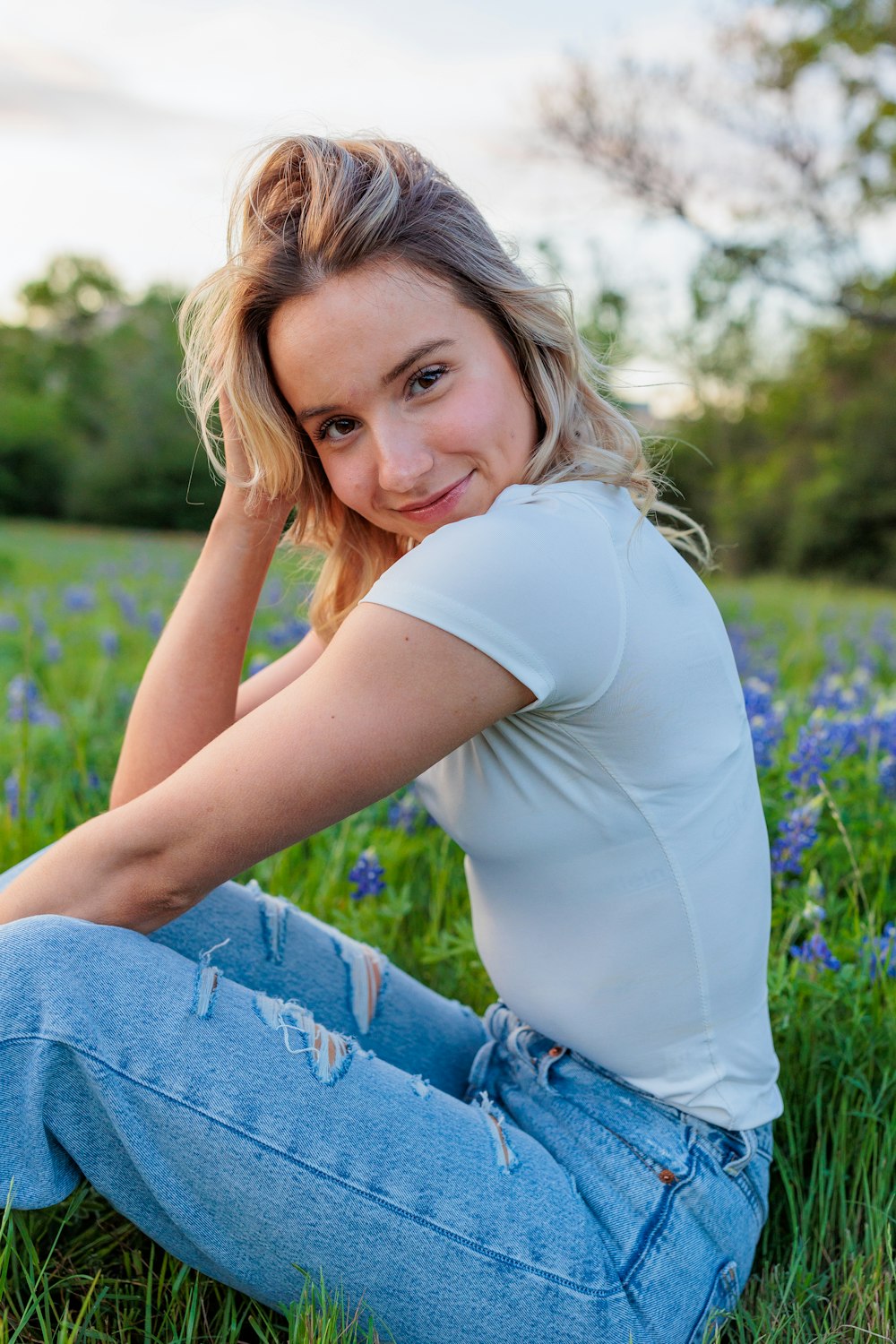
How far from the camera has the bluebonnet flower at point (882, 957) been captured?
1923mm

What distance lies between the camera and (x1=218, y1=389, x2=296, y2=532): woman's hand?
182 centimetres

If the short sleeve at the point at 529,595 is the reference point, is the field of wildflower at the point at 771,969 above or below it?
below

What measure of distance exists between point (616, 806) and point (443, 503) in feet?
1.61

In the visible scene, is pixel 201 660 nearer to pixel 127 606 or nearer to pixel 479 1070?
pixel 479 1070

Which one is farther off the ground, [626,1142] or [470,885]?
[470,885]

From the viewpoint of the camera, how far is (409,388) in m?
1.52

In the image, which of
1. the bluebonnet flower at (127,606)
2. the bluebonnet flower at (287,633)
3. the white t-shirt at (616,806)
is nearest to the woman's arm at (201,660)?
the white t-shirt at (616,806)

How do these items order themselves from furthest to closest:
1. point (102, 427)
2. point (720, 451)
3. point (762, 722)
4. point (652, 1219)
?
point (102, 427), point (720, 451), point (762, 722), point (652, 1219)

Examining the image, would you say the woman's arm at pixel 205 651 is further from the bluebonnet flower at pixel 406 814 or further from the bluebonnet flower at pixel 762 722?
the bluebonnet flower at pixel 762 722

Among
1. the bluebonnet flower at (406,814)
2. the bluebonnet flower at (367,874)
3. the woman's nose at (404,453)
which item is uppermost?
the woman's nose at (404,453)

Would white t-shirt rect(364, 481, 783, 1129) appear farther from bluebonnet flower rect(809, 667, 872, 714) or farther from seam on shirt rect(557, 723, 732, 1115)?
bluebonnet flower rect(809, 667, 872, 714)

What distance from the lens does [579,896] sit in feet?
4.71

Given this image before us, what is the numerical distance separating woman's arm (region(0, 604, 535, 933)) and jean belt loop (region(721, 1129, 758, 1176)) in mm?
683

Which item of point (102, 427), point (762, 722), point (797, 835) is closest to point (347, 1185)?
point (797, 835)
